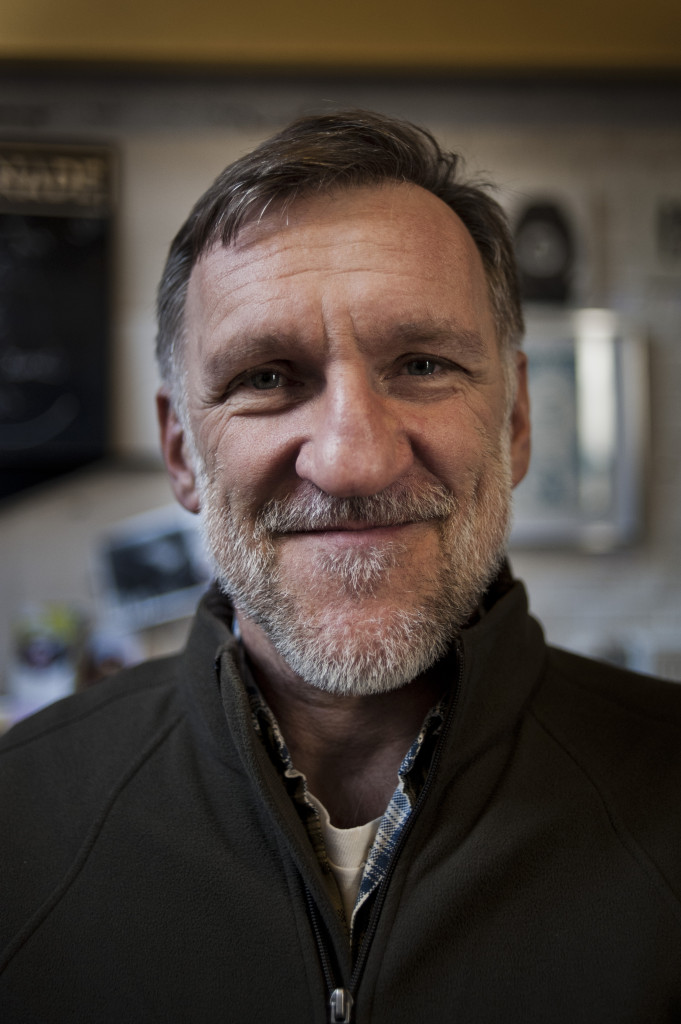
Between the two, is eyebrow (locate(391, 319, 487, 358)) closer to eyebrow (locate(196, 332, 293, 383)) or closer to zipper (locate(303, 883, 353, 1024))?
eyebrow (locate(196, 332, 293, 383))

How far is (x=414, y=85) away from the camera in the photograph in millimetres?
1918

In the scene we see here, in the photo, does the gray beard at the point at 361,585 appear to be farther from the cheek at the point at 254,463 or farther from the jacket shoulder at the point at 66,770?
the jacket shoulder at the point at 66,770

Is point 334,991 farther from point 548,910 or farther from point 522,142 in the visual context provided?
point 522,142

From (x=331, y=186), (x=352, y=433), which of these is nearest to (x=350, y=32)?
(x=331, y=186)

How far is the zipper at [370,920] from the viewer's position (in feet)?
2.36

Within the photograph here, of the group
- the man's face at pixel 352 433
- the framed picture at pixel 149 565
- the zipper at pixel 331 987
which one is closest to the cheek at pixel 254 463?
the man's face at pixel 352 433

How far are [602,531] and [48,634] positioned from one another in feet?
4.05

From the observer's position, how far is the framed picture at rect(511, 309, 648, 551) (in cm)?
193

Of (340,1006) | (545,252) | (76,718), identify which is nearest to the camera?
(340,1006)

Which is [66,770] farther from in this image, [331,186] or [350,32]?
[350,32]

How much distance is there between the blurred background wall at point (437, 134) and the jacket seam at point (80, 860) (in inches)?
41.1

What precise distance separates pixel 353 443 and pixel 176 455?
350 mm

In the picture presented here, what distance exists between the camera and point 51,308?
1863mm

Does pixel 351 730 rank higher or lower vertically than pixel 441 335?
lower
